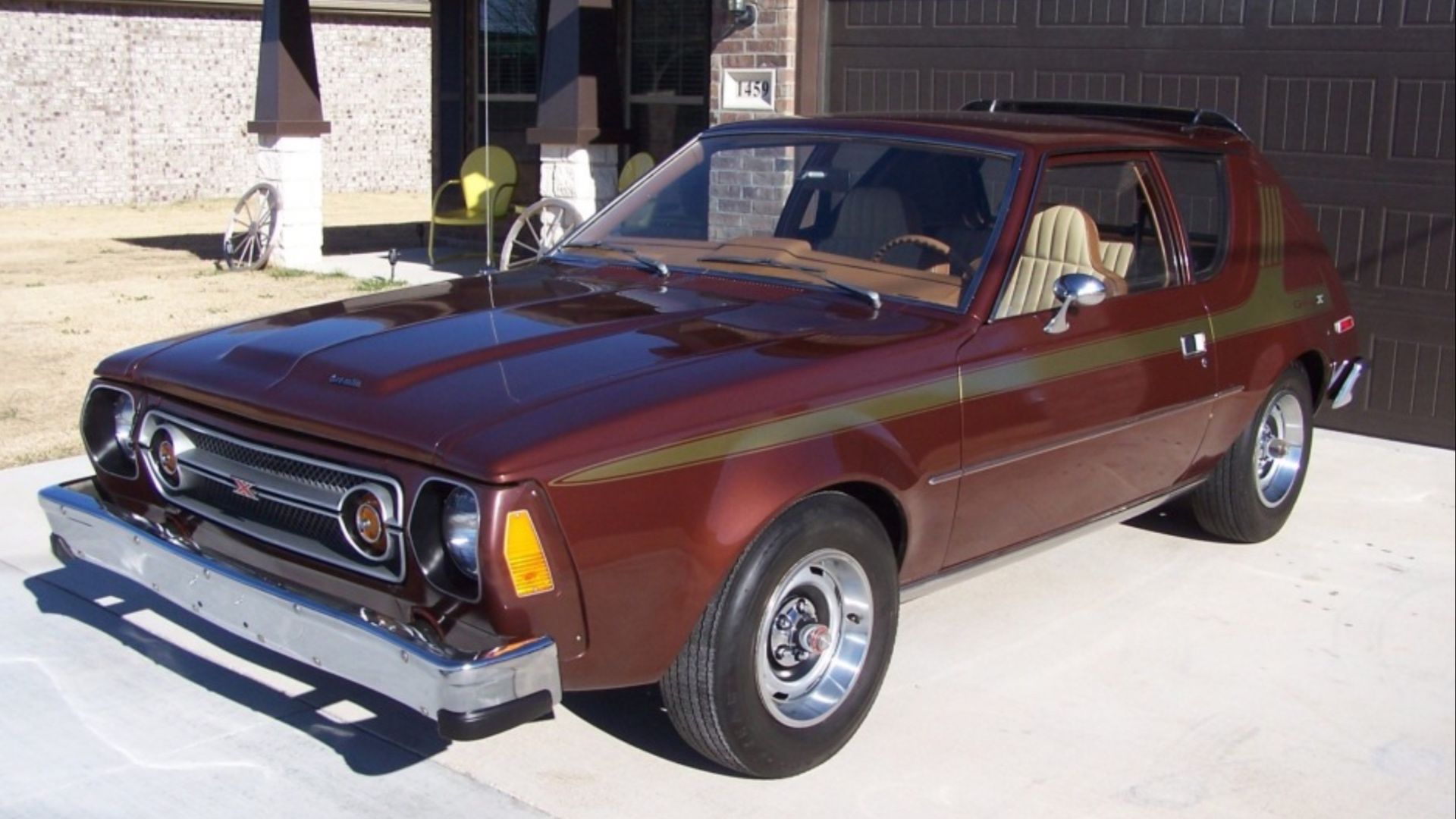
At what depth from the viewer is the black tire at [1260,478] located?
20.0 ft

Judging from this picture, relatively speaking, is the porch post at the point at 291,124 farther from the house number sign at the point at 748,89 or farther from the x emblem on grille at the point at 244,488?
the x emblem on grille at the point at 244,488

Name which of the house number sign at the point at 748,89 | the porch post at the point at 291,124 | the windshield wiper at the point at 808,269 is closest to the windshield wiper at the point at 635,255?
the windshield wiper at the point at 808,269

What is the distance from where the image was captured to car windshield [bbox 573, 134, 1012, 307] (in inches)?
195

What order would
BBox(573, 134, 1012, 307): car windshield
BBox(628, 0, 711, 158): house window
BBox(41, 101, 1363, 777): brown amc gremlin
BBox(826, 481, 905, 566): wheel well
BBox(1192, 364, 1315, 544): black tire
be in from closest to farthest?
BBox(41, 101, 1363, 777): brown amc gremlin, BBox(826, 481, 905, 566): wheel well, BBox(573, 134, 1012, 307): car windshield, BBox(1192, 364, 1315, 544): black tire, BBox(628, 0, 711, 158): house window

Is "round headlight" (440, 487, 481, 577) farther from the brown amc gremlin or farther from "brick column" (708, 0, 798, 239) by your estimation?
"brick column" (708, 0, 798, 239)

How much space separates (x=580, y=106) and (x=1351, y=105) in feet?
19.1

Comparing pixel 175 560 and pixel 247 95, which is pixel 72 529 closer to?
pixel 175 560

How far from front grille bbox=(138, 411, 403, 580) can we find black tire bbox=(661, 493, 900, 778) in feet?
2.57

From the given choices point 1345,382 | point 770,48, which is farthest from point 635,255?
point 770,48

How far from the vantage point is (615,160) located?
40.1ft

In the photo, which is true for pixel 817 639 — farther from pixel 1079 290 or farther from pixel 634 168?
pixel 634 168

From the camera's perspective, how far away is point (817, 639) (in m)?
4.13

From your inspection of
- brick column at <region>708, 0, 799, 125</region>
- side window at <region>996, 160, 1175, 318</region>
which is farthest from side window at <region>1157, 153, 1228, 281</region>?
brick column at <region>708, 0, 799, 125</region>

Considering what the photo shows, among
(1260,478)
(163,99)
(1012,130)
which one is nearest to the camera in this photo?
(1012,130)
